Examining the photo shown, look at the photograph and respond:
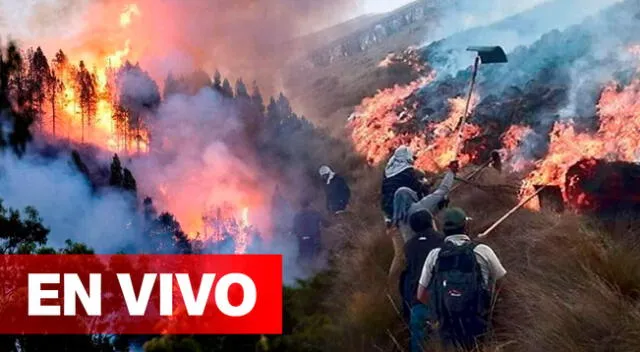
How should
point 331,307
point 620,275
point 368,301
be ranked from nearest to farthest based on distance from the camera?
point 620,275, point 368,301, point 331,307

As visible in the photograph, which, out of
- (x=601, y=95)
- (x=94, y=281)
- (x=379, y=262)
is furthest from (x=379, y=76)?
(x=379, y=262)

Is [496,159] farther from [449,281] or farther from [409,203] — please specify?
[449,281]

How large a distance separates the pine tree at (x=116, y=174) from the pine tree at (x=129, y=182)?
13cm

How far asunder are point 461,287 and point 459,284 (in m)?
0.02

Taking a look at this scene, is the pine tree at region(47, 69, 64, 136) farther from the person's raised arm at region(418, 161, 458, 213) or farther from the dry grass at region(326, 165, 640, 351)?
the person's raised arm at region(418, 161, 458, 213)

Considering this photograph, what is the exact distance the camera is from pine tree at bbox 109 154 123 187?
75.0 feet

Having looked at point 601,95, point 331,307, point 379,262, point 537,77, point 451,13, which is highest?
point 451,13

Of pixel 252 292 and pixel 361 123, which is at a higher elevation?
pixel 361 123

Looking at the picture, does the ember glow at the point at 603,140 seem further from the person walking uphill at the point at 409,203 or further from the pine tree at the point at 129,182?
the pine tree at the point at 129,182

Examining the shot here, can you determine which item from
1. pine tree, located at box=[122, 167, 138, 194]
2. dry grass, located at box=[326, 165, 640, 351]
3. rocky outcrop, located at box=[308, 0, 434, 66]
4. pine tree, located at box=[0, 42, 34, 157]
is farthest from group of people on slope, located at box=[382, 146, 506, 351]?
rocky outcrop, located at box=[308, 0, 434, 66]

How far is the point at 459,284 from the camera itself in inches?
175

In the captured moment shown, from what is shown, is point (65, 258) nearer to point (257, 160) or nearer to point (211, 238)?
point (211, 238)

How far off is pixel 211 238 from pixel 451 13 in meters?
21.5

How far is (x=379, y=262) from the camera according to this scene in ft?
24.6
